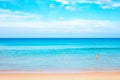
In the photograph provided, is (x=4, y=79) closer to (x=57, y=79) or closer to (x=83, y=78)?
(x=57, y=79)

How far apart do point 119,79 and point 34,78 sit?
2.98 m

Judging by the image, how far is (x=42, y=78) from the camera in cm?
845

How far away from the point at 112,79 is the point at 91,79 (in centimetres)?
72

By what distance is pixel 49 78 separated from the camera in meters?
8.41

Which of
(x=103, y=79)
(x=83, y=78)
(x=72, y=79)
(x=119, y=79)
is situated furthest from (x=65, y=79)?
(x=119, y=79)

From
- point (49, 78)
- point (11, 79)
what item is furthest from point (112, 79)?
point (11, 79)

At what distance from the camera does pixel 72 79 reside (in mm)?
8117

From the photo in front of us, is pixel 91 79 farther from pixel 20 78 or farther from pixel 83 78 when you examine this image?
pixel 20 78

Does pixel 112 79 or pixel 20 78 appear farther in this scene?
pixel 20 78

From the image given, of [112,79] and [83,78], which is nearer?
[112,79]

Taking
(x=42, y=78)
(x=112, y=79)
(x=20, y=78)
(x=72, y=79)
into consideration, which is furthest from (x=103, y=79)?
(x=20, y=78)

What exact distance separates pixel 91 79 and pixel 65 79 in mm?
914

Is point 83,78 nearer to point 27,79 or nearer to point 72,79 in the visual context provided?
point 72,79

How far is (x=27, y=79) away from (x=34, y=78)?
0.35 metres
